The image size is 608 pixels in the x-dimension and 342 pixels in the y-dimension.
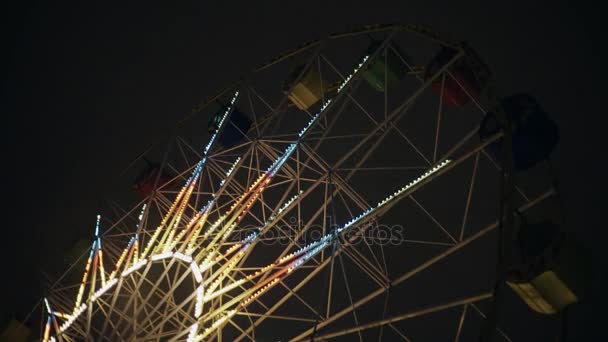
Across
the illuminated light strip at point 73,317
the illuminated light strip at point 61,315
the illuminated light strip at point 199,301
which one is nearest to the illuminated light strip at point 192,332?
the illuminated light strip at point 199,301

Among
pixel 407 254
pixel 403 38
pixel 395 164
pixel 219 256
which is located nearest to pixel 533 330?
pixel 407 254

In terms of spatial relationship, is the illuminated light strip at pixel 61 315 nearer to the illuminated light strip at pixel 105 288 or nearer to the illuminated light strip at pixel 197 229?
the illuminated light strip at pixel 105 288

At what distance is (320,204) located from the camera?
18188 mm

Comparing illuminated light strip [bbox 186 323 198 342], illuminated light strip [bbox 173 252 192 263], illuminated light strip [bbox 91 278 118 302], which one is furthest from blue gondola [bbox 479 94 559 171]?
illuminated light strip [bbox 91 278 118 302]

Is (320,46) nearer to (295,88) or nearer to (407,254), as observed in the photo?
(295,88)

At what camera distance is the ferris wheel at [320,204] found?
10.8m

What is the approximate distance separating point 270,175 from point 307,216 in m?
6.69

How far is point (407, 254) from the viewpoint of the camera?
18359 mm

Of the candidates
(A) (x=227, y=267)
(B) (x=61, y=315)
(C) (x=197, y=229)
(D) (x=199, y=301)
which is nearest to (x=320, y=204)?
(C) (x=197, y=229)

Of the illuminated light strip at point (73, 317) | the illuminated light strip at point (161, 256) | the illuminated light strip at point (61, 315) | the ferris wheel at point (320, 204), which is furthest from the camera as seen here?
the illuminated light strip at point (61, 315)

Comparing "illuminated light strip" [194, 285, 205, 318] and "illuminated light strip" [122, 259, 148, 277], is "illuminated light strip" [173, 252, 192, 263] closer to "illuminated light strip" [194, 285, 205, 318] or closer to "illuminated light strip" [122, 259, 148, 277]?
"illuminated light strip" [194, 285, 205, 318]

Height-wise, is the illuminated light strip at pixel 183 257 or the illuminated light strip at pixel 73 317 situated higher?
the illuminated light strip at pixel 73 317

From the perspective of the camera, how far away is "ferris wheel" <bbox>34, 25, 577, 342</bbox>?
35.3ft

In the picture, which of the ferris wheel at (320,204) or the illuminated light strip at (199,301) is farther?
the illuminated light strip at (199,301)
